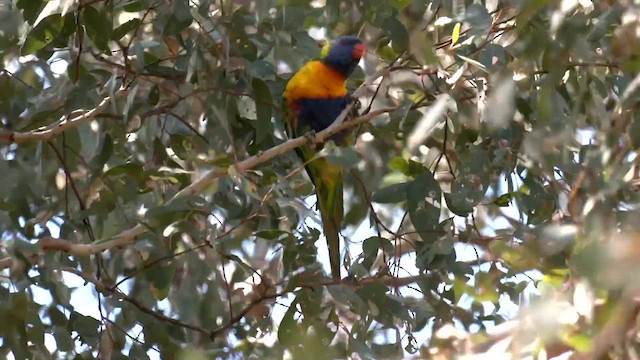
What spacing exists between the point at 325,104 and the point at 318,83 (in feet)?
0.17

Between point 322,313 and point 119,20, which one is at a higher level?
point 119,20

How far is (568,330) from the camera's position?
1.13 meters

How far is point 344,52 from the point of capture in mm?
2484

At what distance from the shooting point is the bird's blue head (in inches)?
97.1

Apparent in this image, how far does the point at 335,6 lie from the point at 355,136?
429mm

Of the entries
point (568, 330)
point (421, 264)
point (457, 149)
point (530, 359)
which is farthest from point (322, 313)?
point (568, 330)

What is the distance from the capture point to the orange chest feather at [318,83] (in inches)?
97.3

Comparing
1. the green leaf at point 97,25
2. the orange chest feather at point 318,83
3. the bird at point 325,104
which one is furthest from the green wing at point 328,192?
the green leaf at point 97,25

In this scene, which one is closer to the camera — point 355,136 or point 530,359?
point 530,359

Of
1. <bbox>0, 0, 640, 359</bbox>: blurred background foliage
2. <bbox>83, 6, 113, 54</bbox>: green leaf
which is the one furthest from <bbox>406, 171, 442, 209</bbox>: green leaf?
<bbox>83, 6, 113, 54</bbox>: green leaf

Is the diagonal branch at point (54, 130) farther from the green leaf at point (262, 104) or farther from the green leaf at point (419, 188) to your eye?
the green leaf at point (419, 188)

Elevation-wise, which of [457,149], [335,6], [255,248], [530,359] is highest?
[255,248]

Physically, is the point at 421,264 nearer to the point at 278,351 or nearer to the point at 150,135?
the point at 278,351

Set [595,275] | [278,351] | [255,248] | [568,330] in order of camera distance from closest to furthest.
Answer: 1. [595,275]
2. [568,330]
3. [278,351]
4. [255,248]
